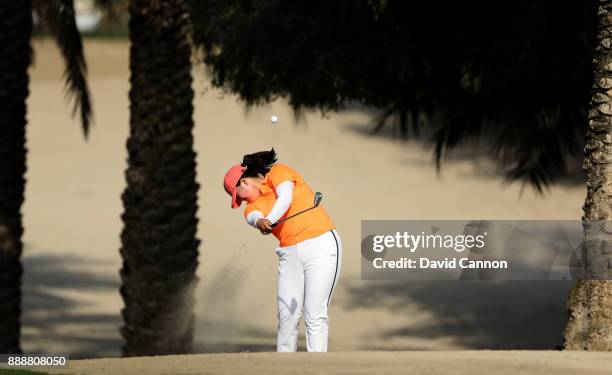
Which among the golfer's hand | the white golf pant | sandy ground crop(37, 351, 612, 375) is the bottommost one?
sandy ground crop(37, 351, 612, 375)

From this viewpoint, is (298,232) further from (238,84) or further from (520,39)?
(238,84)

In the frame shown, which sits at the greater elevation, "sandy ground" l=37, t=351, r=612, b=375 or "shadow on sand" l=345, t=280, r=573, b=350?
"sandy ground" l=37, t=351, r=612, b=375

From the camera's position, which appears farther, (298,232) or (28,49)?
(28,49)

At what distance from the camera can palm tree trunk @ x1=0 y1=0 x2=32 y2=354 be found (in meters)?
15.3

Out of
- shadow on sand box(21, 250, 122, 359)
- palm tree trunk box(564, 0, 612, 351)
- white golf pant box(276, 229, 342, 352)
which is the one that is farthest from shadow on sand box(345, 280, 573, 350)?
white golf pant box(276, 229, 342, 352)

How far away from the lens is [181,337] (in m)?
15.4

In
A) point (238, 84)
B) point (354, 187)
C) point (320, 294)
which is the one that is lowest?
point (354, 187)

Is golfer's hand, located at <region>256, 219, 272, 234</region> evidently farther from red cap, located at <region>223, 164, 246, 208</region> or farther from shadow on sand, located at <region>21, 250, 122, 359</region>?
shadow on sand, located at <region>21, 250, 122, 359</region>

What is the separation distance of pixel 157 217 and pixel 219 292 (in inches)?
283

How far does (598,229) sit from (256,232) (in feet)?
76.9

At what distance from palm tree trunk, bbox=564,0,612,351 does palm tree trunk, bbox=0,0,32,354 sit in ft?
23.6

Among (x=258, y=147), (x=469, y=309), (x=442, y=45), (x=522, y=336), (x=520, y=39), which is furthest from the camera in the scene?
(x=258, y=147)

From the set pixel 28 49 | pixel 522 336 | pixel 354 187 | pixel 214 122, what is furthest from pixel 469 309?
pixel 214 122

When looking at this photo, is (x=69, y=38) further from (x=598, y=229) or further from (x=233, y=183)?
(x=598, y=229)
